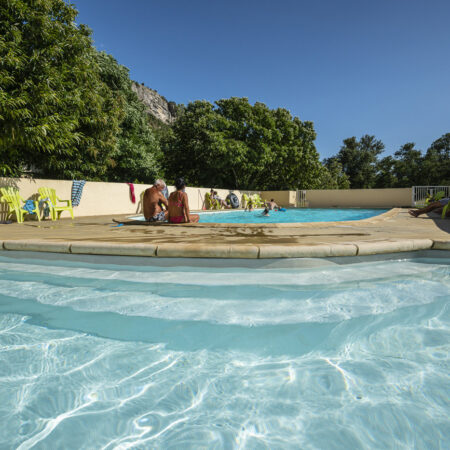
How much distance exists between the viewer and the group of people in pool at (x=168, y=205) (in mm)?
6246

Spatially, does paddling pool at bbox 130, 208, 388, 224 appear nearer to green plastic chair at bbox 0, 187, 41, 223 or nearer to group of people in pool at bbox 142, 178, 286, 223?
group of people in pool at bbox 142, 178, 286, 223

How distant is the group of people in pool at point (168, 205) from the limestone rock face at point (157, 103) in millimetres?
100129

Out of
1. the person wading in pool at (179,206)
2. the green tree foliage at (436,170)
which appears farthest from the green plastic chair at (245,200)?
the green tree foliage at (436,170)

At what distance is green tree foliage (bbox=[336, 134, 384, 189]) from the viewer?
46938 mm

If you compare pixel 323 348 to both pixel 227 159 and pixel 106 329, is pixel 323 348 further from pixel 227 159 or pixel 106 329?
pixel 227 159

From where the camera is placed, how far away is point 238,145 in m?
21.9

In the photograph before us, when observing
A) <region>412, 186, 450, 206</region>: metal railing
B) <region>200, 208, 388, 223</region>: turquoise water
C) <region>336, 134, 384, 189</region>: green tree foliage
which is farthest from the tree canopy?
<region>200, 208, 388, 223</region>: turquoise water

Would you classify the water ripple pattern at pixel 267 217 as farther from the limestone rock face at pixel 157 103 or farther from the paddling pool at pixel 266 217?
the limestone rock face at pixel 157 103

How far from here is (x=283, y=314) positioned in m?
2.49

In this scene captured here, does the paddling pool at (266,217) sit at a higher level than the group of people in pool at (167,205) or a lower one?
lower

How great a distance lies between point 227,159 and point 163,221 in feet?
52.6

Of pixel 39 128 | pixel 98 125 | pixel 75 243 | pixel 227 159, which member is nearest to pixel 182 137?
pixel 227 159

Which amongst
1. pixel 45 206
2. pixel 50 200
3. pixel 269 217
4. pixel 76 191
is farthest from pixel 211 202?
pixel 50 200

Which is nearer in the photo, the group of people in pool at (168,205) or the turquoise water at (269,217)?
the group of people in pool at (168,205)
